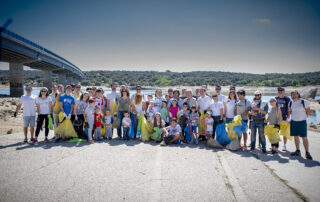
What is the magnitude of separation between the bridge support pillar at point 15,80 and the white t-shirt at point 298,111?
30.5 m

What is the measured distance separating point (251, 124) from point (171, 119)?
2804mm

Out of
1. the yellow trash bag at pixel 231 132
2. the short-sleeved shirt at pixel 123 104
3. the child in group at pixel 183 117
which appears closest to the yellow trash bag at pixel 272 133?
the yellow trash bag at pixel 231 132

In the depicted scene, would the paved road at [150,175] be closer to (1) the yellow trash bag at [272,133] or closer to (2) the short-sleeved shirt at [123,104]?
(1) the yellow trash bag at [272,133]

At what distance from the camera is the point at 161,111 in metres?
7.38

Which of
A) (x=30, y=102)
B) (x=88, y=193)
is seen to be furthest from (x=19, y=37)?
(x=88, y=193)

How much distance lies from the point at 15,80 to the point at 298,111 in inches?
1241

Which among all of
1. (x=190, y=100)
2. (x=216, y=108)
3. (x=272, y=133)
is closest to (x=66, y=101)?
(x=190, y=100)

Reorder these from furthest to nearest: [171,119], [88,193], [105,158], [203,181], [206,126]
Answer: [171,119]
[206,126]
[105,158]
[203,181]
[88,193]

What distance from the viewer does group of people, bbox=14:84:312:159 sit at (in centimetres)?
583

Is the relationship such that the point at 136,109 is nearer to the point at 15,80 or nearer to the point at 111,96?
the point at 111,96

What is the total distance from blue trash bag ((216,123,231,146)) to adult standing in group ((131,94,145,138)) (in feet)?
10.1

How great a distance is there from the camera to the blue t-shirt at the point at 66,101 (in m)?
6.61

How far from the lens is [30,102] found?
20.4ft

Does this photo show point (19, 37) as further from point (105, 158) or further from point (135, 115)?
point (105, 158)
